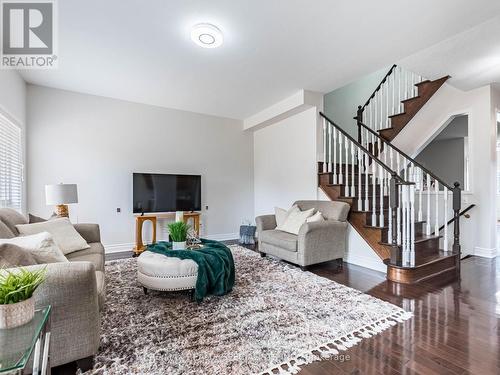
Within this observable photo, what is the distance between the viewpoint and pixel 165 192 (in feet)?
15.5

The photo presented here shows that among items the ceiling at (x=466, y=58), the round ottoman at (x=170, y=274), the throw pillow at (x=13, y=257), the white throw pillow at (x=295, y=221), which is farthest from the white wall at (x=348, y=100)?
the throw pillow at (x=13, y=257)

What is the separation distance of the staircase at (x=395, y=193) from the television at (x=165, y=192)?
2.47 meters

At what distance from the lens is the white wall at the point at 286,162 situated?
455 centimetres

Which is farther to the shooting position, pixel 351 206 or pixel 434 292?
pixel 351 206

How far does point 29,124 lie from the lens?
3.91 meters

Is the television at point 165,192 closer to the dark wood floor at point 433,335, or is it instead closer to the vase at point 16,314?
the dark wood floor at point 433,335

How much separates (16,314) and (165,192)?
12.2 ft

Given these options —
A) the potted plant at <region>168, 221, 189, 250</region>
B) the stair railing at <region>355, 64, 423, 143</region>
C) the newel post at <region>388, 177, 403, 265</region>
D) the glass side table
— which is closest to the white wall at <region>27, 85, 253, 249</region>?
the potted plant at <region>168, 221, 189, 250</region>

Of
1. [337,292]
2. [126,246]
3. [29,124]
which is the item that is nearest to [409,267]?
[337,292]

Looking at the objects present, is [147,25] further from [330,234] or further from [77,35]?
[330,234]

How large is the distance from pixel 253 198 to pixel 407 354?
4581 mm

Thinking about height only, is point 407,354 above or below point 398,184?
below

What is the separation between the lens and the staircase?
3.00 m

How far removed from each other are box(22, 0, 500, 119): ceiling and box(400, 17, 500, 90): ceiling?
0.17 meters
